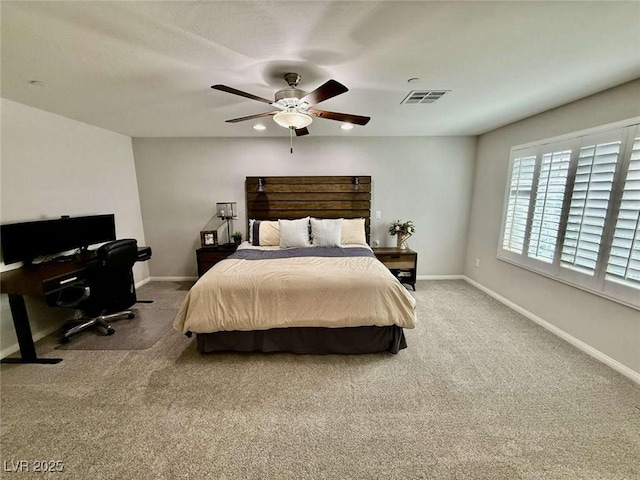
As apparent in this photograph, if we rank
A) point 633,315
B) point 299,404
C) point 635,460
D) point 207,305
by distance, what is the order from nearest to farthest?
point 635,460
point 299,404
point 633,315
point 207,305

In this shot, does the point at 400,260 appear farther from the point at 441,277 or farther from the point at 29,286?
the point at 29,286

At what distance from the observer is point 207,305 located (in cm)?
225

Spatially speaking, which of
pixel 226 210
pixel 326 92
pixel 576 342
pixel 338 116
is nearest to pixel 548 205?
pixel 576 342

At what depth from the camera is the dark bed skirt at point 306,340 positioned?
235 centimetres

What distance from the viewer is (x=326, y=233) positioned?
3670 millimetres

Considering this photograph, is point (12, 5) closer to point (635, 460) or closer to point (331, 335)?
point (331, 335)

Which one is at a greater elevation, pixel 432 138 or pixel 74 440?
pixel 432 138

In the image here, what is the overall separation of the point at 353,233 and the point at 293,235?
3.09ft

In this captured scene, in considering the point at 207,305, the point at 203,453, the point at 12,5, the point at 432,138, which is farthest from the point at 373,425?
the point at 432,138

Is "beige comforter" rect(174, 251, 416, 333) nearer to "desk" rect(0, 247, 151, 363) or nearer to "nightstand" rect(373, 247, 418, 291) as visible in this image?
"desk" rect(0, 247, 151, 363)

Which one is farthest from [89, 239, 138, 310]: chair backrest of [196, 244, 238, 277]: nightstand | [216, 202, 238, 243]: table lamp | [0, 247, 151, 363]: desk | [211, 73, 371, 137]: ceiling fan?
[211, 73, 371, 137]: ceiling fan

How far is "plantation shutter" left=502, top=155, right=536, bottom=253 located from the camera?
310 cm

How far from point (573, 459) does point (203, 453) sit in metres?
2.15

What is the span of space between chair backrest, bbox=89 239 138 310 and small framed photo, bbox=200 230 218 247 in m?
1.23
